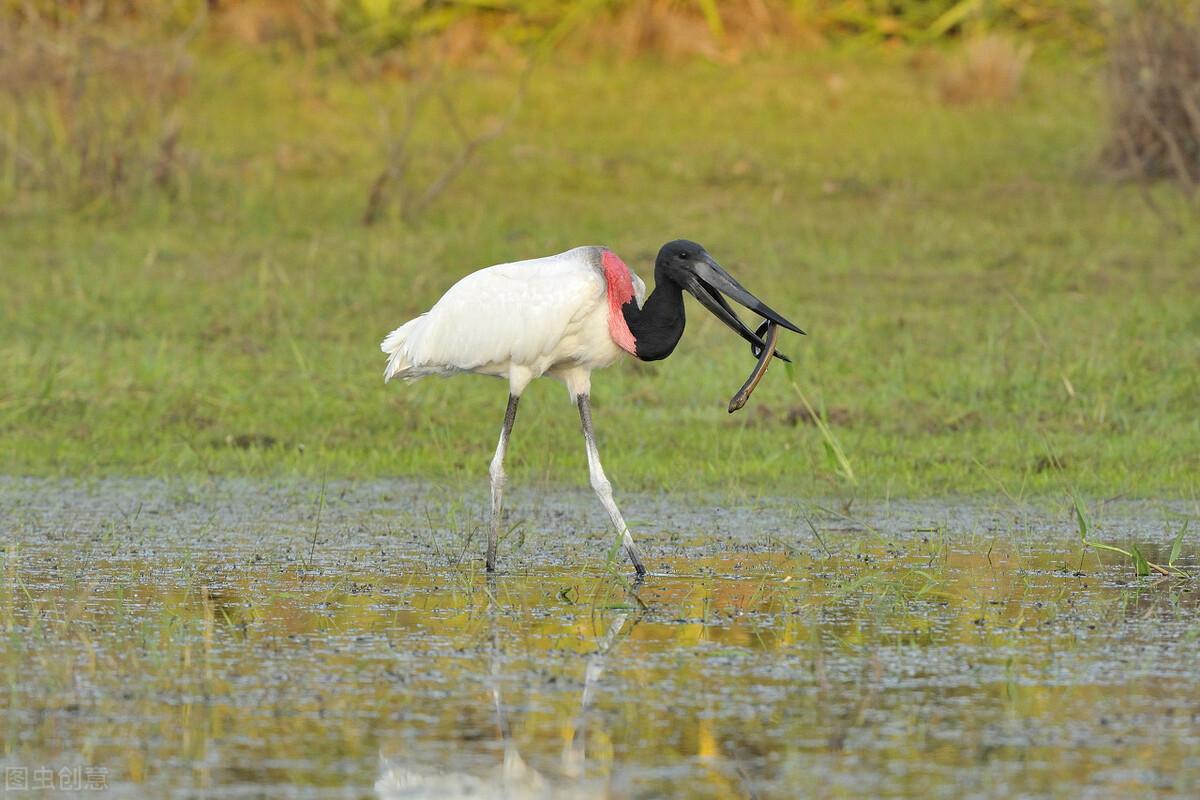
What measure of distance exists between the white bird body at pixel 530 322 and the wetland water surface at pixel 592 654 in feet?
1.81

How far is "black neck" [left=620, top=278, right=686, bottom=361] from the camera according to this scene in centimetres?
649

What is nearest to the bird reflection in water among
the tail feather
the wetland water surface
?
the wetland water surface

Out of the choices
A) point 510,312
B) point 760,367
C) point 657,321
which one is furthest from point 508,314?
point 760,367

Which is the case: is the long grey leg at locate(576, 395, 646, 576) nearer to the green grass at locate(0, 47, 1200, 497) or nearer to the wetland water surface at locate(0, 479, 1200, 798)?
the wetland water surface at locate(0, 479, 1200, 798)

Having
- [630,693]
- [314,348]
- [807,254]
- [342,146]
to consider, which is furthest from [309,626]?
[342,146]

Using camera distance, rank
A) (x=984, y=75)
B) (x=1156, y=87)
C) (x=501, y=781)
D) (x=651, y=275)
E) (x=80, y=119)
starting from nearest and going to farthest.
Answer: (x=501, y=781), (x=651, y=275), (x=80, y=119), (x=1156, y=87), (x=984, y=75)

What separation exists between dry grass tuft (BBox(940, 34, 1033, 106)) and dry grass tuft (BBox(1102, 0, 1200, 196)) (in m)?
1.98

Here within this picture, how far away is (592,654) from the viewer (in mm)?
5031

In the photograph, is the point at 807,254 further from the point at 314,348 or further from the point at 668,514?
the point at 668,514

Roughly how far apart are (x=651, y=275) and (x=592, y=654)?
21.8 feet

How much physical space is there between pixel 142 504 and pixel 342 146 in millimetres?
7032

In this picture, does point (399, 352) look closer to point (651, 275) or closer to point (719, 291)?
point (719, 291)

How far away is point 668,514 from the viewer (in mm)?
7379

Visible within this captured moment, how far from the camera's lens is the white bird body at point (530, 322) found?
6500 mm
